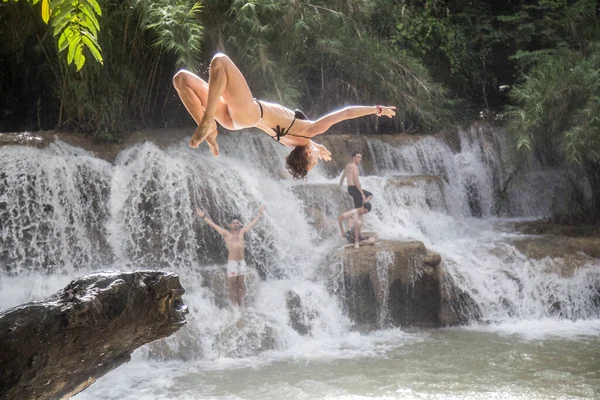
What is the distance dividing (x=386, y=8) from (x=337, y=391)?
10.7 m

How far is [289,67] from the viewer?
12547 mm

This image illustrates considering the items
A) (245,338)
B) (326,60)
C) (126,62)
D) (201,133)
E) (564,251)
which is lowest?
(245,338)

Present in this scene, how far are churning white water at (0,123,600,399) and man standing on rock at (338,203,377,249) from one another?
0.35 metres

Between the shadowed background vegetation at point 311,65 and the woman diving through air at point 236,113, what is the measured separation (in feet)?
19.5

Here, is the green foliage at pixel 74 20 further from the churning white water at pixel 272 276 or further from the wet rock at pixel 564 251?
the wet rock at pixel 564 251

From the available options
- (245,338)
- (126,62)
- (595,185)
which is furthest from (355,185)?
(595,185)

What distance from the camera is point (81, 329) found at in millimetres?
2711

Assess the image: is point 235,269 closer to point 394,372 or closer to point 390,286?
point 390,286

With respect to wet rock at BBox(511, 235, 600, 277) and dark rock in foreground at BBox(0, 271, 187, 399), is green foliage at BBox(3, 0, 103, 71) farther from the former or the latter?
wet rock at BBox(511, 235, 600, 277)

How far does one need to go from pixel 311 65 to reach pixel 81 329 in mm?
11187

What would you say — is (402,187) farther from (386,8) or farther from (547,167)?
(386,8)

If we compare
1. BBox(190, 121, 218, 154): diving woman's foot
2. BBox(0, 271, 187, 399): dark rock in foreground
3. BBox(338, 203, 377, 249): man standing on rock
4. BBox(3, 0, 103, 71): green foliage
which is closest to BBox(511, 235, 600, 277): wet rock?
BBox(338, 203, 377, 249): man standing on rock

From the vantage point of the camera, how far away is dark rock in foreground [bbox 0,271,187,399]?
2.58 meters

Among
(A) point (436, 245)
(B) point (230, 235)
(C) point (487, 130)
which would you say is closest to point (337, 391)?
(B) point (230, 235)
